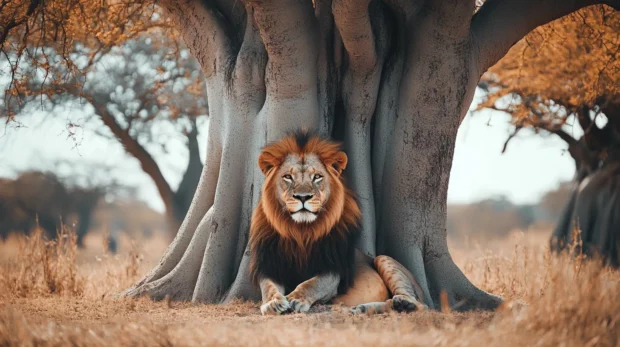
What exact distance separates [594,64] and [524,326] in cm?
813

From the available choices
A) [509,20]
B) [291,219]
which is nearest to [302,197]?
[291,219]

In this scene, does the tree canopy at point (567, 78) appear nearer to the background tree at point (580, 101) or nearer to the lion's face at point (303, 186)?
the background tree at point (580, 101)

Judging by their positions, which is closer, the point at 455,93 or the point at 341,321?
the point at 341,321

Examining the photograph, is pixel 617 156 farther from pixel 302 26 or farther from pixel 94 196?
pixel 94 196

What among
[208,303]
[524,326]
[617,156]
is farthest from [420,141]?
[617,156]

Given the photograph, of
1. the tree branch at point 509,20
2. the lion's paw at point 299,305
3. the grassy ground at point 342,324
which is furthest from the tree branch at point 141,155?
the lion's paw at point 299,305

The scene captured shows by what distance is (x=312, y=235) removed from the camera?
21.1 feet

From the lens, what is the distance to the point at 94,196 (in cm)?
3178

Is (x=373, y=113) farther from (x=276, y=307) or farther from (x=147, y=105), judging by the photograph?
(x=147, y=105)

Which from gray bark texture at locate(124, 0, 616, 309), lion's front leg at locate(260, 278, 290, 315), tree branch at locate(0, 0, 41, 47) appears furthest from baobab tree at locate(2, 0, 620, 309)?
tree branch at locate(0, 0, 41, 47)

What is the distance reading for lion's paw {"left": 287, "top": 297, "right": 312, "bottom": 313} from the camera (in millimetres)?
5969

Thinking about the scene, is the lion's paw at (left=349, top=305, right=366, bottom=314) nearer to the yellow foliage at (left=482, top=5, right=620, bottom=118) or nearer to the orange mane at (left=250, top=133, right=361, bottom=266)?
the orange mane at (left=250, top=133, right=361, bottom=266)

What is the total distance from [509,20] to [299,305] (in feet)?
12.8

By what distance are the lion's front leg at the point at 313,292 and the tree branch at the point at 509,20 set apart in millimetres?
2973
